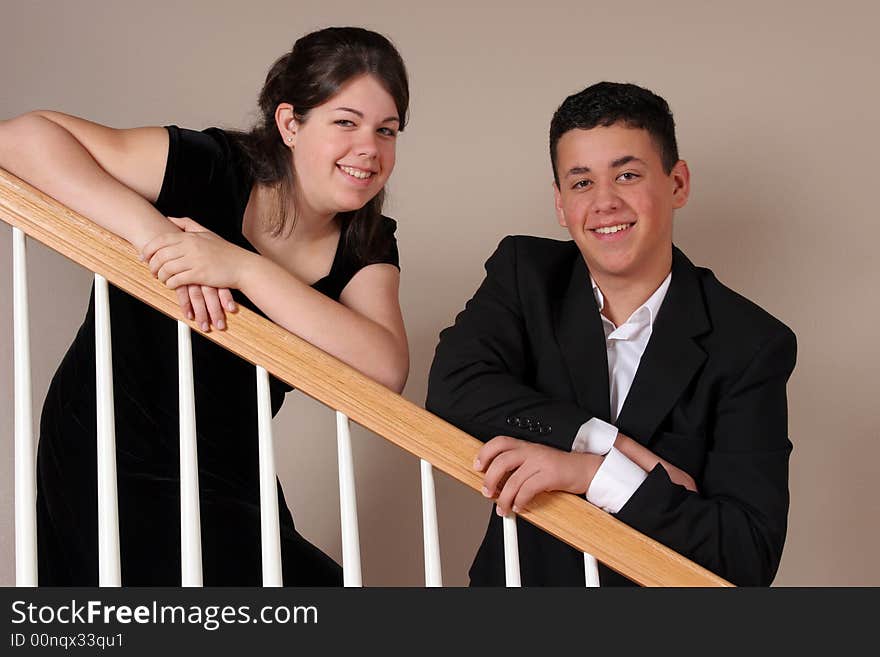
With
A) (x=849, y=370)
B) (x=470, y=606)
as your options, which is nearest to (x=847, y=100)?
(x=849, y=370)

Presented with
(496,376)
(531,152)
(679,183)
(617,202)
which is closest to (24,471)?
(496,376)

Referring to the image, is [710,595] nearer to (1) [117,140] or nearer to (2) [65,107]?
(1) [117,140]

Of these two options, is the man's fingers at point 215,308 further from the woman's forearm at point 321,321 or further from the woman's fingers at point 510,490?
the woman's fingers at point 510,490

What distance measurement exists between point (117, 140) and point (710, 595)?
3.34 ft

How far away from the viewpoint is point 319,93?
1.70m

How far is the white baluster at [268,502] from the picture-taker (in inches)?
47.1

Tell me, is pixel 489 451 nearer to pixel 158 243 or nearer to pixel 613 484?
pixel 613 484

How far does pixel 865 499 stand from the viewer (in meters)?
2.79

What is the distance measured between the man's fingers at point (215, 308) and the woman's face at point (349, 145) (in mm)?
468

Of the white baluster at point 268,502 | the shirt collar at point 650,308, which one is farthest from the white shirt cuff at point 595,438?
the white baluster at point 268,502

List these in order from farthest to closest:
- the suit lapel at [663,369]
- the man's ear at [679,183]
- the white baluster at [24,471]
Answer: the man's ear at [679,183]
the suit lapel at [663,369]
the white baluster at [24,471]

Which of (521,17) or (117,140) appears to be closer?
(117,140)

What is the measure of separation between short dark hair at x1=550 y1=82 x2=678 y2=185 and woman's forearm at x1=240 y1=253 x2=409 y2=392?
0.53 meters

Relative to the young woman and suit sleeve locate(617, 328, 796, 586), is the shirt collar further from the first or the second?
the young woman
